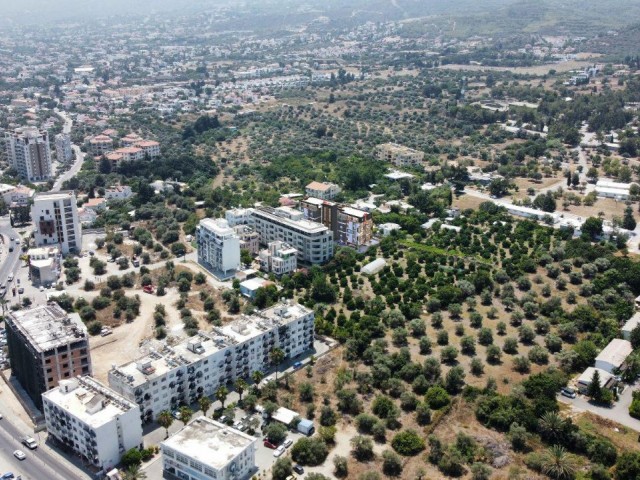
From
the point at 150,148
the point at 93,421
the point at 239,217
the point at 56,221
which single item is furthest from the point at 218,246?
the point at 150,148

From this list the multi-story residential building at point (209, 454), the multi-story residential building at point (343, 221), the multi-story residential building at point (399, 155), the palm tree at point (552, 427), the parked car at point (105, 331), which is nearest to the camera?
the multi-story residential building at point (209, 454)

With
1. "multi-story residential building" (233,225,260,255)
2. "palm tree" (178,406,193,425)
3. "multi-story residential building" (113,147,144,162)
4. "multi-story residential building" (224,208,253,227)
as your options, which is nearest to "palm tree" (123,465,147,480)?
"palm tree" (178,406,193,425)

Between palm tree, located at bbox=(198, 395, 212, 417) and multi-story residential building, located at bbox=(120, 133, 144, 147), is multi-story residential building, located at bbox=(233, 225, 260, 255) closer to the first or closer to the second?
palm tree, located at bbox=(198, 395, 212, 417)

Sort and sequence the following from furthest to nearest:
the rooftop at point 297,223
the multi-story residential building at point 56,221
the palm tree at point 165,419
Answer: the multi-story residential building at point 56,221
the rooftop at point 297,223
the palm tree at point 165,419

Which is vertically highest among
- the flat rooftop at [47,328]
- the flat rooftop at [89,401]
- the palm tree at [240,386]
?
the flat rooftop at [47,328]

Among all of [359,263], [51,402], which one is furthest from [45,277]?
[359,263]

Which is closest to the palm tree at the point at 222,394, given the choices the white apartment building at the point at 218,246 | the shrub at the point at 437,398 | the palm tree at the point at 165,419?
the palm tree at the point at 165,419

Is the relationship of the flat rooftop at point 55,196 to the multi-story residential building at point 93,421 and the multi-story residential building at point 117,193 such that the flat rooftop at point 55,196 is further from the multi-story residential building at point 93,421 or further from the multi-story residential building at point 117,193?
the multi-story residential building at point 93,421
